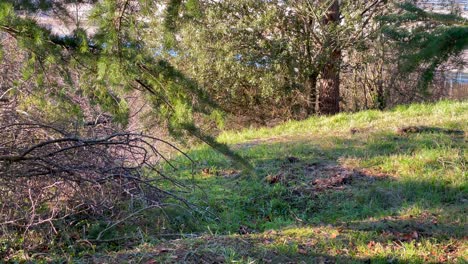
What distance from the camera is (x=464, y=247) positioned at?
4.98 m

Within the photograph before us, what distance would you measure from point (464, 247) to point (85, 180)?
11.7ft

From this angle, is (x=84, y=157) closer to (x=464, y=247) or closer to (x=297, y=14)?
(x=464, y=247)

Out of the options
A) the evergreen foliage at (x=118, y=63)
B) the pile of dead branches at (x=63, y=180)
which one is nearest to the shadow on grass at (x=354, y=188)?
the pile of dead branches at (x=63, y=180)

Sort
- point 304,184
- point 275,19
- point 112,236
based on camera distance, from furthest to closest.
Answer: point 275,19 → point 304,184 → point 112,236

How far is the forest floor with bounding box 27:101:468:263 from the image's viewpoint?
15.8ft

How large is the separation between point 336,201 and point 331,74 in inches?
303

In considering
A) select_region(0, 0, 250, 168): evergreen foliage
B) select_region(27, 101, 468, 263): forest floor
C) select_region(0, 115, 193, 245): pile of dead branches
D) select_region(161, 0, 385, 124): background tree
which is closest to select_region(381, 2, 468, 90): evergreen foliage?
select_region(0, 0, 250, 168): evergreen foliage

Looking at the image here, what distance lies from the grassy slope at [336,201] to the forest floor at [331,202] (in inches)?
0.5

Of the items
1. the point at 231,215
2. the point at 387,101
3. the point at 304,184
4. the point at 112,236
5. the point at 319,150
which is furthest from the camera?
the point at 387,101

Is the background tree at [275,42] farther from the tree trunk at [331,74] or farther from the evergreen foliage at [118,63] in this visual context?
the evergreen foliage at [118,63]

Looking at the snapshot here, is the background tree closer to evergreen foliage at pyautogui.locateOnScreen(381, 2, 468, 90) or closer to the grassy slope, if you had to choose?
the grassy slope

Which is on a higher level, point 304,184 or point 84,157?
point 84,157

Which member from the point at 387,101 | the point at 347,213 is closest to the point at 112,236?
the point at 347,213

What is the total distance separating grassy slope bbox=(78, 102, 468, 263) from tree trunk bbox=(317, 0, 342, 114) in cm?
379
